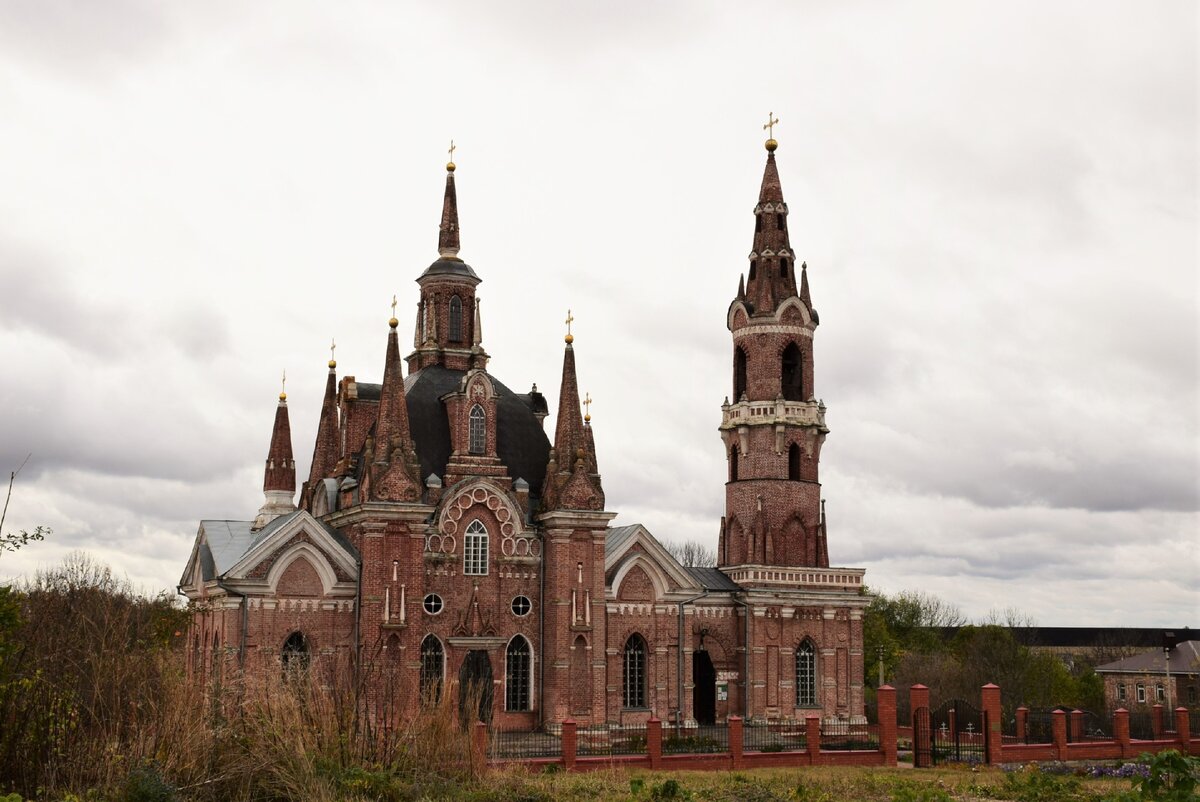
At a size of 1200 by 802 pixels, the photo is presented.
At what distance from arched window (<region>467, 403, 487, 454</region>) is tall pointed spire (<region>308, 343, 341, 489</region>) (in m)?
5.86

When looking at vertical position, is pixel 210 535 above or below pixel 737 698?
above

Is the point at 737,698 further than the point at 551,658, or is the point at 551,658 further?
the point at 737,698

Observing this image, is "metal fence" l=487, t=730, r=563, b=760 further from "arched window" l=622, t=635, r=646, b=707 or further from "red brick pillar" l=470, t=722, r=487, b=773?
"arched window" l=622, t=635, r=646, b=707

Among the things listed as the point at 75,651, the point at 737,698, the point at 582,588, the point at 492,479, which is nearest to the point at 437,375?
the point at 492,479

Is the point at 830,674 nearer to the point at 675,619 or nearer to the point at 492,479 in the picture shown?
the point at 675,619

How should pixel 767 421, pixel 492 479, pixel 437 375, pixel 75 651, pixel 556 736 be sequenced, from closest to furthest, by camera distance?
1. pixel 75 651
2. pixel 556 736
3. pixel 492 479
4. pixel 437 375
5. pixel 767 421

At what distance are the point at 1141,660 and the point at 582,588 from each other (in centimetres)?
5504

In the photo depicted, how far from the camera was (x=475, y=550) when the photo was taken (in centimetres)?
4191

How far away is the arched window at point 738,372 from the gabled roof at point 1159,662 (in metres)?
44.2

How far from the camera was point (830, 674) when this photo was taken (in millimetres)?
47469

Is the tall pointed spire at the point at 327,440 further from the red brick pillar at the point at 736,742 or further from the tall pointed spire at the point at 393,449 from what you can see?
the red brick pillar at the point at 736,742

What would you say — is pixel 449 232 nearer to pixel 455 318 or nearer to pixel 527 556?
pixel 455 318

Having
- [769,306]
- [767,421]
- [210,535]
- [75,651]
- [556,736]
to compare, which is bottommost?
[556,736]

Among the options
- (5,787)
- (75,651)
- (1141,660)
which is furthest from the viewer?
(1141,660)
